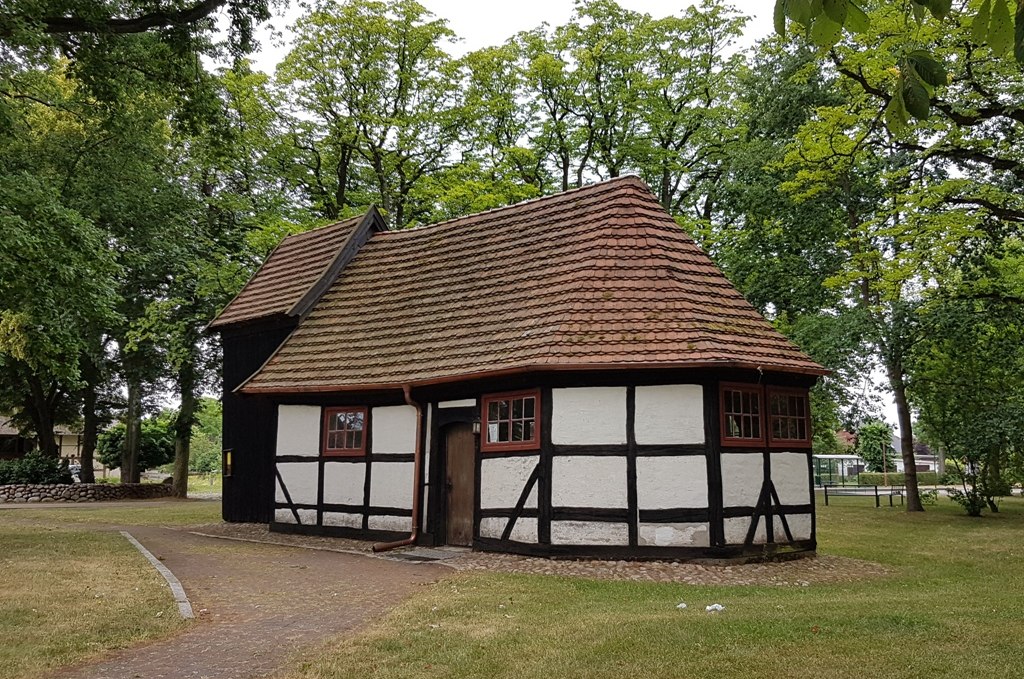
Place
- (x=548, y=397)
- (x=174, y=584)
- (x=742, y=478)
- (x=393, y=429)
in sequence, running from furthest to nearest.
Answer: (x=393, y=429), (x=548, y=397), (x=742, y=478), (x=174, y=584)

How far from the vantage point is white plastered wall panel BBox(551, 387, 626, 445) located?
12.7 meters

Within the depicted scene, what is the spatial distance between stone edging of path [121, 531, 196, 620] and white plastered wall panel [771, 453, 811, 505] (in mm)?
8554

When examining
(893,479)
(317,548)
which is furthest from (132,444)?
(893,479)

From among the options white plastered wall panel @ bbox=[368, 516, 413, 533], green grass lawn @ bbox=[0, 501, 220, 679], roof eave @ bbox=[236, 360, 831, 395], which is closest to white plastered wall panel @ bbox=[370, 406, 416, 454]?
roof eave @ bbox=[236, 360, 831, 395]

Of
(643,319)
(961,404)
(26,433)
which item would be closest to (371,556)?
(643,319)

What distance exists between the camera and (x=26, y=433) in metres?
38.8

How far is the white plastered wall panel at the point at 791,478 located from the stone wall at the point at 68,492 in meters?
25.8

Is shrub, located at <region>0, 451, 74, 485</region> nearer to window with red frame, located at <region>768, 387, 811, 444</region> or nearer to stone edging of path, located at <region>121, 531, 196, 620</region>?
stone edging of path, located at <region>121, 531, 196, 620</region>

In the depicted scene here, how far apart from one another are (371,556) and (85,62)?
9.21 m

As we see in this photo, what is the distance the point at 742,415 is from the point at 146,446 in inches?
1407

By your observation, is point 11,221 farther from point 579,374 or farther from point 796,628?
point 796,628

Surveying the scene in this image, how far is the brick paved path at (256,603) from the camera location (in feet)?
22.1

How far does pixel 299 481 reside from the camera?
55.6 ft

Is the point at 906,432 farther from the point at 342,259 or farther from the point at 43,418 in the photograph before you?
the point at 43,418
